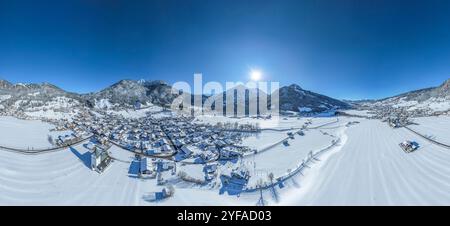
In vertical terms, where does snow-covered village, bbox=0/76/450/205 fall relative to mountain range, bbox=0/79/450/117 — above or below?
below

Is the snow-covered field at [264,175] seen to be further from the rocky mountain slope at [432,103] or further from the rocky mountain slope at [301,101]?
the rocky mountain slope at [301,101]

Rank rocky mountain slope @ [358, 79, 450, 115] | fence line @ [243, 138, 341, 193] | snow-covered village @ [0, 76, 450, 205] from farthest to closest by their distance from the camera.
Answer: rocky mountain slope @ [358, 79, 450, 115] → fence line @ [243, 138, 341, 193] → snow-covered village @ [0, 76, 450, 205]

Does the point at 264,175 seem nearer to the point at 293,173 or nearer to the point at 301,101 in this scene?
the point at 293,173

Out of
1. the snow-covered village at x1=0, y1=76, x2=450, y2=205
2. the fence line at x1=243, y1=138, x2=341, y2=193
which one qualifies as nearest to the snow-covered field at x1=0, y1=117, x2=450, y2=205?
the snow-covered village at x1=0, y1=76, x2=450, y2=205

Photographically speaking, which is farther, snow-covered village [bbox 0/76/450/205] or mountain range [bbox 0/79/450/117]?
mountain range [bbox 0/79/450/117]

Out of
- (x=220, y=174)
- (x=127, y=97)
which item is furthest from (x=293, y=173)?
(x=127, y=97)

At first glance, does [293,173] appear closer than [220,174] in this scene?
Yes

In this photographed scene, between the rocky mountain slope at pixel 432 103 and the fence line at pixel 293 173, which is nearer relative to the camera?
the fence line at pixel 293 173

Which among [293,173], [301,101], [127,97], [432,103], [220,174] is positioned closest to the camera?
[293,173]

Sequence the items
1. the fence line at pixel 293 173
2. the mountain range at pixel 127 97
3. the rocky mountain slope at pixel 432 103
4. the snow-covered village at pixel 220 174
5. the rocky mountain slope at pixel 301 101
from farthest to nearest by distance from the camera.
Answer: the rocky mountain slope at pixel 301 101 → the mountain range at pixel 127 97 → the rocky mountain slope at pixel 432 103 → the fence line at pixel 293 173 → the snow-covered village at pixel 220 174

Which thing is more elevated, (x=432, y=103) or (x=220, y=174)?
(x=432, y=103)

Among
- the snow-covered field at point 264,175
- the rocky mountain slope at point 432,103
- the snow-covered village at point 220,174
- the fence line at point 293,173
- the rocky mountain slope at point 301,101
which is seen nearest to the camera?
the snow-covered field at point 264,175

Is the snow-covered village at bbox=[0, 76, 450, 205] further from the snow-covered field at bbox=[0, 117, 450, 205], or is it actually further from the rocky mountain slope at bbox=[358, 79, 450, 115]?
the rocky mountain slope at bbox=[358, 79, 450, 115]

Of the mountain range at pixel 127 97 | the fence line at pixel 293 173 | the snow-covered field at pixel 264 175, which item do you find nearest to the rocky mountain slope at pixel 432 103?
the mountain range at pixel 127 97
